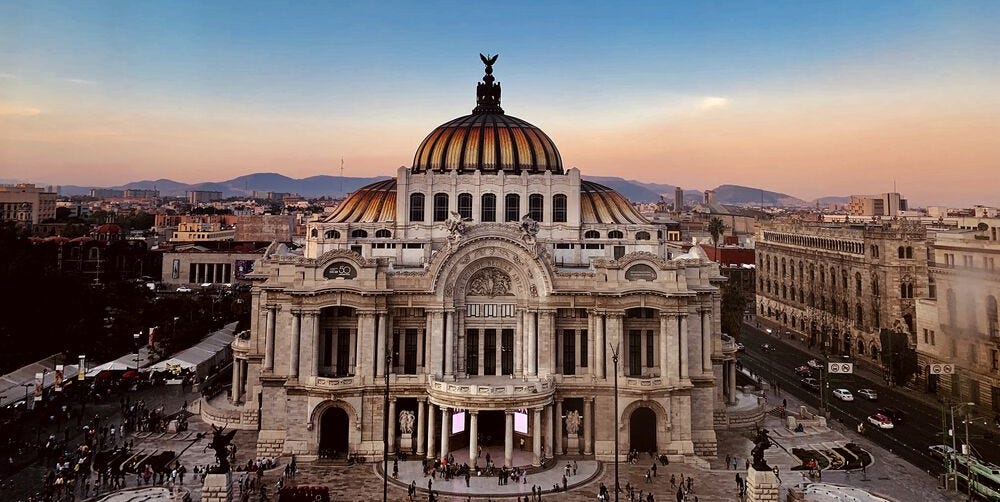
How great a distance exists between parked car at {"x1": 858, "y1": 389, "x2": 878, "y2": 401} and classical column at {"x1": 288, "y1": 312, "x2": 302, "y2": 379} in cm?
5471

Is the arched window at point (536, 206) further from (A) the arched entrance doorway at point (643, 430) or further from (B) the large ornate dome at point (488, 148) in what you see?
(A) the arched entrance doorway at point (643, 430)

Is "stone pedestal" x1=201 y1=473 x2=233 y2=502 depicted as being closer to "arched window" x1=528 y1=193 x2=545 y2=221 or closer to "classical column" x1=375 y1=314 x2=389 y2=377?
"classical column" x1=375 y1=314 x2=389 y2=377

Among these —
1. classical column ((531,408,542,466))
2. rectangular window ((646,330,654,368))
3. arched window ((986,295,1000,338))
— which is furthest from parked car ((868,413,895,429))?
classical column ((531,408,542,466))

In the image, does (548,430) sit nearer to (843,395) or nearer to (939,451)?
(939,451)

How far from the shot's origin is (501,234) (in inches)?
1989

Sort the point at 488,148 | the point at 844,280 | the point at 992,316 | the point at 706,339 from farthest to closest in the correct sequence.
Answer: the point at 844,280, the point at 488,148, the point at 706,339, the point at 992,316

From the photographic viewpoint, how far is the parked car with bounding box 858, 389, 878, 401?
6755 cm

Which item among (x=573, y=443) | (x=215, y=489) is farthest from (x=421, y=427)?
(x=215, y=489)

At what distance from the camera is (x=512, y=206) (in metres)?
61.0

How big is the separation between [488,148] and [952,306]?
37.8m

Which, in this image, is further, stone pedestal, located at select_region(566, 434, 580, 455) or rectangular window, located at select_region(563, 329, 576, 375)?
rectangular window, located at select_region(563, 329, 576, 375)

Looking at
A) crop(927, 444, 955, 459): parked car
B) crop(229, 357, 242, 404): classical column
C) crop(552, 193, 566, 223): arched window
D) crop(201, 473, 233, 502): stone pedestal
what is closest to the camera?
crop(201, 473, 233, 502): stone pedestal

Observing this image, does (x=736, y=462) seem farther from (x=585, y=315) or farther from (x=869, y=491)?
(x=585, y=315)

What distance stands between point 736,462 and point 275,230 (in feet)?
485
